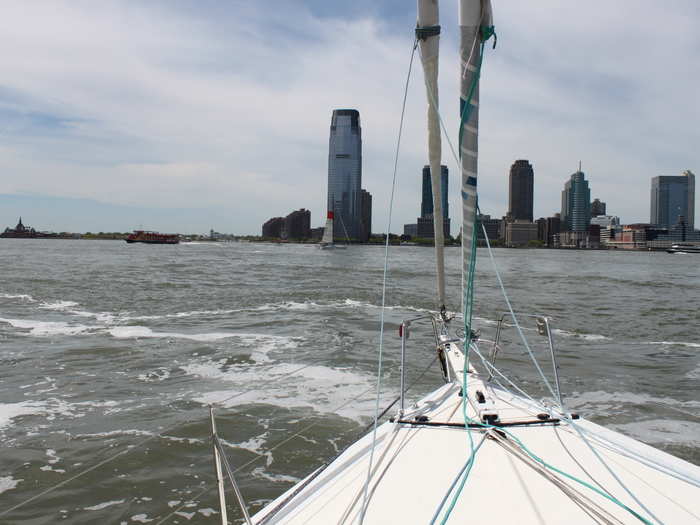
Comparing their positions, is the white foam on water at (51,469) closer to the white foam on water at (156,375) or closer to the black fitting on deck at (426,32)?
the white foam on water at (156,375)

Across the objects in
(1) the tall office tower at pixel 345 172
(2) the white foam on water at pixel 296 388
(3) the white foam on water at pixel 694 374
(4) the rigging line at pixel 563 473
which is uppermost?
(1) the tall office tower at pixel 345 172

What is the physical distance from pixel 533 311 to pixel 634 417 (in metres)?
13.2

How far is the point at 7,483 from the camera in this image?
524 cm

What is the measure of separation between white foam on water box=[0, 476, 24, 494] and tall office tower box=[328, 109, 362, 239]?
15604 cm

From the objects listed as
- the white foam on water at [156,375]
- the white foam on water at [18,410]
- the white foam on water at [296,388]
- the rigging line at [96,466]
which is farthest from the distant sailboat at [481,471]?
the white foam on water at [156,375]

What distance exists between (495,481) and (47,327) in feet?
49.5

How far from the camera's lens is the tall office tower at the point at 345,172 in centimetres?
16300

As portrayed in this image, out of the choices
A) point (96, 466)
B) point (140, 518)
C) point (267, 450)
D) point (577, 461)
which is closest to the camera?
point (577, 461)

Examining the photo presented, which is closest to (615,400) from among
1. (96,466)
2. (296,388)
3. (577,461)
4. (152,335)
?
(296,388)

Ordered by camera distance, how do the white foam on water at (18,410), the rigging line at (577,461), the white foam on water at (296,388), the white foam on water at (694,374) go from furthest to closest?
1. the white foam on water at (694,374)
2. the white foam on water at (296,388)
3. the white foam on water at (18,410)
4. the rigging line at (577,461)

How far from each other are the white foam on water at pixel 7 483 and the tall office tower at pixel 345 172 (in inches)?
6143

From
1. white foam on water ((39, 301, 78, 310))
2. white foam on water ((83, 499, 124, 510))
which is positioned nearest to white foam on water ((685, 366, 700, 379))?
white foam on water ((83, 499, 124, 510))

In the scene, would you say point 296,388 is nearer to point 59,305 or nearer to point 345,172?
point 59,305

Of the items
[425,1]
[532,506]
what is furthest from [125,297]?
[532,506]
